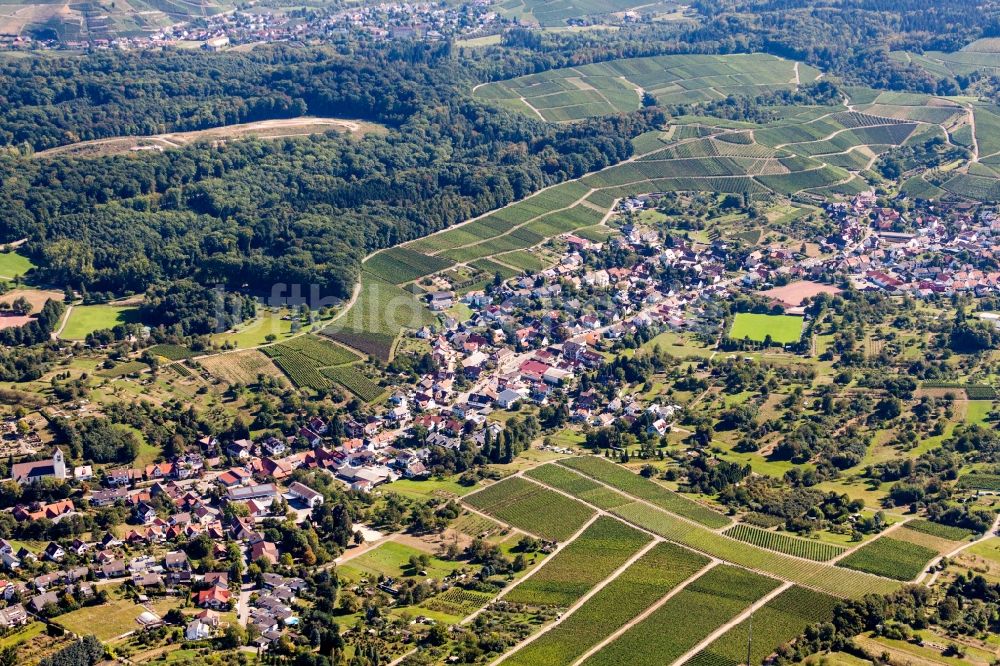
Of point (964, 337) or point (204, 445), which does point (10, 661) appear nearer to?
point (204, 445)

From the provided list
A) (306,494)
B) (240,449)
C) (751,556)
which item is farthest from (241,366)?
(751,556)

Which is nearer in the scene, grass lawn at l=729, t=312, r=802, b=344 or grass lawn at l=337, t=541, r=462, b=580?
grass lawn at l=337, t=541, r=462, b=580

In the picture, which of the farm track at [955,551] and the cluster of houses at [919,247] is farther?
the cluster of houses at [919,247]

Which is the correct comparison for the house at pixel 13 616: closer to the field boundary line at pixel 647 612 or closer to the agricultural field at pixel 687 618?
the field boundary line at pixel 647 612

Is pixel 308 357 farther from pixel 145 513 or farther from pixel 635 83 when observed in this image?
A: pixel 635 83

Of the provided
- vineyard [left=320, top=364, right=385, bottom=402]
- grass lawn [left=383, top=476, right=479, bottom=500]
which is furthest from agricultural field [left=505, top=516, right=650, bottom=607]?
vineyard [left=320, top=364, right=385, bottom=402]

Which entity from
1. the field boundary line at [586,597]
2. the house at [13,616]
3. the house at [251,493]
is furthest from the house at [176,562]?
the field boundary line at [586,597]

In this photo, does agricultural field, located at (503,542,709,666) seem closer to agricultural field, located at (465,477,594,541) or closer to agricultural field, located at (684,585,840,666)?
agricultural field, located at (684,585,840,666)

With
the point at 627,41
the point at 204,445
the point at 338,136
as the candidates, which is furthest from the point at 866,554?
the point at 627,41
